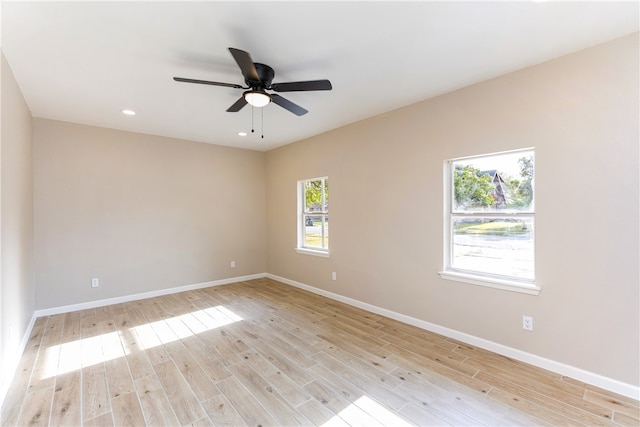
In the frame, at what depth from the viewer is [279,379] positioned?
2.37m

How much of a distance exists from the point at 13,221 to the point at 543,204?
4801 millimetres

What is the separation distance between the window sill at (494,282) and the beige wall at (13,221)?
3.95 metres

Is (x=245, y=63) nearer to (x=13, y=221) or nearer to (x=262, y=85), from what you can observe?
(x=262, y=85)

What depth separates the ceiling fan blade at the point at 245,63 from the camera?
1873mm

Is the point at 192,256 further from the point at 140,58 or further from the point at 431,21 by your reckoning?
the point at 431,21

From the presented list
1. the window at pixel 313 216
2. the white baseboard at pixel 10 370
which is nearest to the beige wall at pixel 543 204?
the window at pixel 313 216

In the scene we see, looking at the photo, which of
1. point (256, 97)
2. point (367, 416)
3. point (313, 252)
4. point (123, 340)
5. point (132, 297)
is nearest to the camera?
point (367, 416)

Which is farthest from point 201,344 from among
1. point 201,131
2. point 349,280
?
point 201,131

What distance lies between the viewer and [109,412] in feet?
6.48

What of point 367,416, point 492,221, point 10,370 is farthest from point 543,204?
point 10,370

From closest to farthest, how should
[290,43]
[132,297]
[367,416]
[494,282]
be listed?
[367,416], [290,43], [494,282], [132,297]

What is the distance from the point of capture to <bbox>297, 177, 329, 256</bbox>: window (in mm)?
4828

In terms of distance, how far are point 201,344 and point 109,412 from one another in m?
1.03

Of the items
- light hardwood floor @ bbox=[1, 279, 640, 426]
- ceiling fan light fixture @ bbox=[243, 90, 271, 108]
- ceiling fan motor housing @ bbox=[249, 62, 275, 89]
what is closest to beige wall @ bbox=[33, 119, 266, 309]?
light hardwood floor @ bbox=[1, 279, 640, 426]
